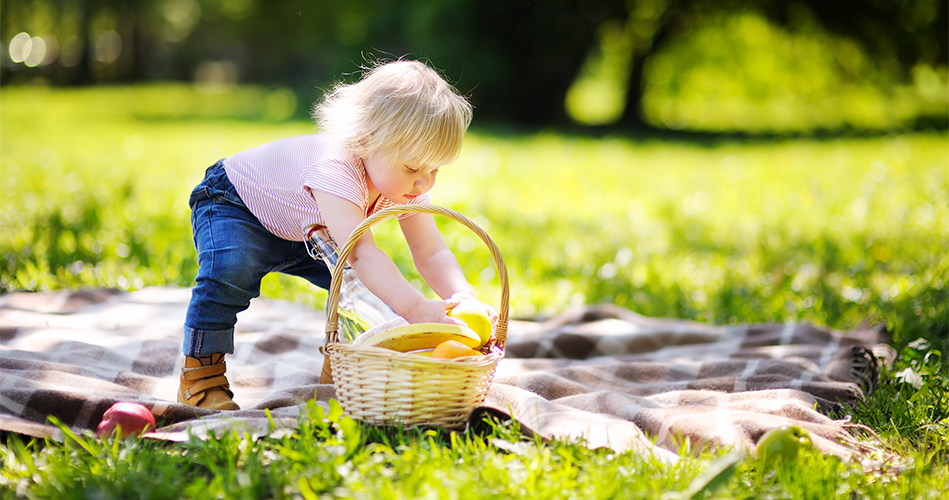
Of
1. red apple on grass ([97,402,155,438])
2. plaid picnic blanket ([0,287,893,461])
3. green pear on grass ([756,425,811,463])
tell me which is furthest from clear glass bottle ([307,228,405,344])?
green pear on grass ([756,425,811,463])

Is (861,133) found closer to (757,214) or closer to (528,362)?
(757,214)

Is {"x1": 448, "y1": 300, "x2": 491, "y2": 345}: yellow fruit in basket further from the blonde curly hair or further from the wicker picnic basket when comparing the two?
the blonde curly hair

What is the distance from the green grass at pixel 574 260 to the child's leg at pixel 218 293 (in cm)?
44

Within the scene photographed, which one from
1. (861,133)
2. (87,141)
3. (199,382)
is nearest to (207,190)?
(199,382)

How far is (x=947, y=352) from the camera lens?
2957 millimetres

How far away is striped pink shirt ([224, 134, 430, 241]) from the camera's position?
2.29m

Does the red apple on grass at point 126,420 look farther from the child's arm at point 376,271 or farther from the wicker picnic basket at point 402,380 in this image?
the child's arm at point 376,271

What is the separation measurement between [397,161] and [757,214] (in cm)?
393

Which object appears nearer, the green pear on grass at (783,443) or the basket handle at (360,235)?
the green pear on grass at (783,443)

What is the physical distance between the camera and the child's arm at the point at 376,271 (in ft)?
7.14

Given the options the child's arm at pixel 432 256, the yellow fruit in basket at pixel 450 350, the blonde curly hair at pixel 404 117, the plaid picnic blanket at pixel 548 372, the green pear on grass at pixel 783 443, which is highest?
the blonde curly hair at pixel 404 117

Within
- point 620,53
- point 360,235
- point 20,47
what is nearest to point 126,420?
point 360,235

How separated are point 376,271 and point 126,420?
31.3 inches

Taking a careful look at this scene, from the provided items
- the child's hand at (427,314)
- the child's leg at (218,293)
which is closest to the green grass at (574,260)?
the child's hand at (427,314)
